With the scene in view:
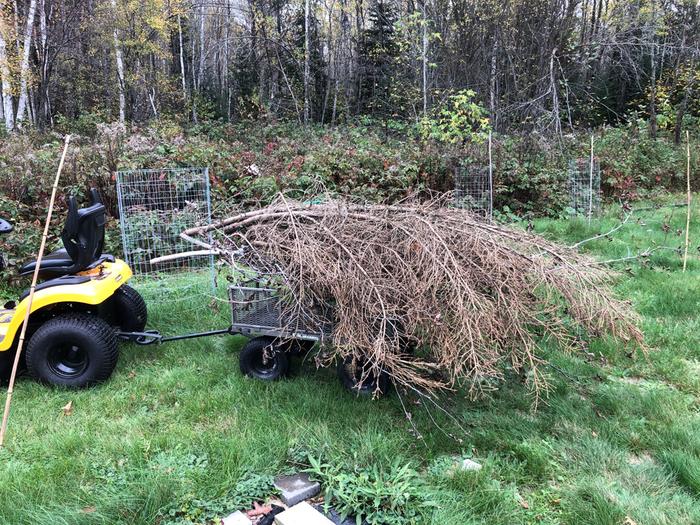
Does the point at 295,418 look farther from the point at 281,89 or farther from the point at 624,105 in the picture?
the point at 624,105

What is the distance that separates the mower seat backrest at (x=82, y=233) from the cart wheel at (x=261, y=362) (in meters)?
1.34

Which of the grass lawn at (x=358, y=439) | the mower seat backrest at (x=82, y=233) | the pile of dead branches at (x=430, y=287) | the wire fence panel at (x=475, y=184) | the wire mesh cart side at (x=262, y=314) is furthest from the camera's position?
the wire fence panel at (x=475, y=184)

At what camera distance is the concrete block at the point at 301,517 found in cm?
227

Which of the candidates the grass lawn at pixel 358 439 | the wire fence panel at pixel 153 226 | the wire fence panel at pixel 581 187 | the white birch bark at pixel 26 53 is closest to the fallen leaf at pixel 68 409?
the grass lawn at pixel 358 439

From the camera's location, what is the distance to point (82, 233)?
347 centimetres

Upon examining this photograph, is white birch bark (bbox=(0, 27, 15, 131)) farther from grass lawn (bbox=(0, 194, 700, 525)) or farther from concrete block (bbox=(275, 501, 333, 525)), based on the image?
concrete block (bbox=(275, 501, 333, 525))

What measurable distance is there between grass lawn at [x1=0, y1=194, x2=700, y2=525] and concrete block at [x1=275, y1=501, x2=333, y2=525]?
1.18 ft

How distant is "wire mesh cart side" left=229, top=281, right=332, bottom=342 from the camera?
3.22m

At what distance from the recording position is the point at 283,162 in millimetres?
8766

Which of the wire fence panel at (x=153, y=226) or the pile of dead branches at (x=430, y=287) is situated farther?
the wire fence panel at (x=153, y=226)

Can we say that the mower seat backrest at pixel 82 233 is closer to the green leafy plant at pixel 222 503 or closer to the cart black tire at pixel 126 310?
the cart black tire at pixel 126 310

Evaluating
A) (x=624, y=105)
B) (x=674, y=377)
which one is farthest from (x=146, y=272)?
(x=624, y=105)

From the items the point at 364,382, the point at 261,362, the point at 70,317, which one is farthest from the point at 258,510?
the point at 70,317

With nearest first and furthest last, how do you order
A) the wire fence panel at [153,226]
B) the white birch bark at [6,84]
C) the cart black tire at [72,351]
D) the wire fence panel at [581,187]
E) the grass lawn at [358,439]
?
the grass lawn at [358,439] < the cart black tire at [72,351] < the wire fence panel at [153,226] < the wire fence panel at [581,187] < the white birch bark at [6,84]
